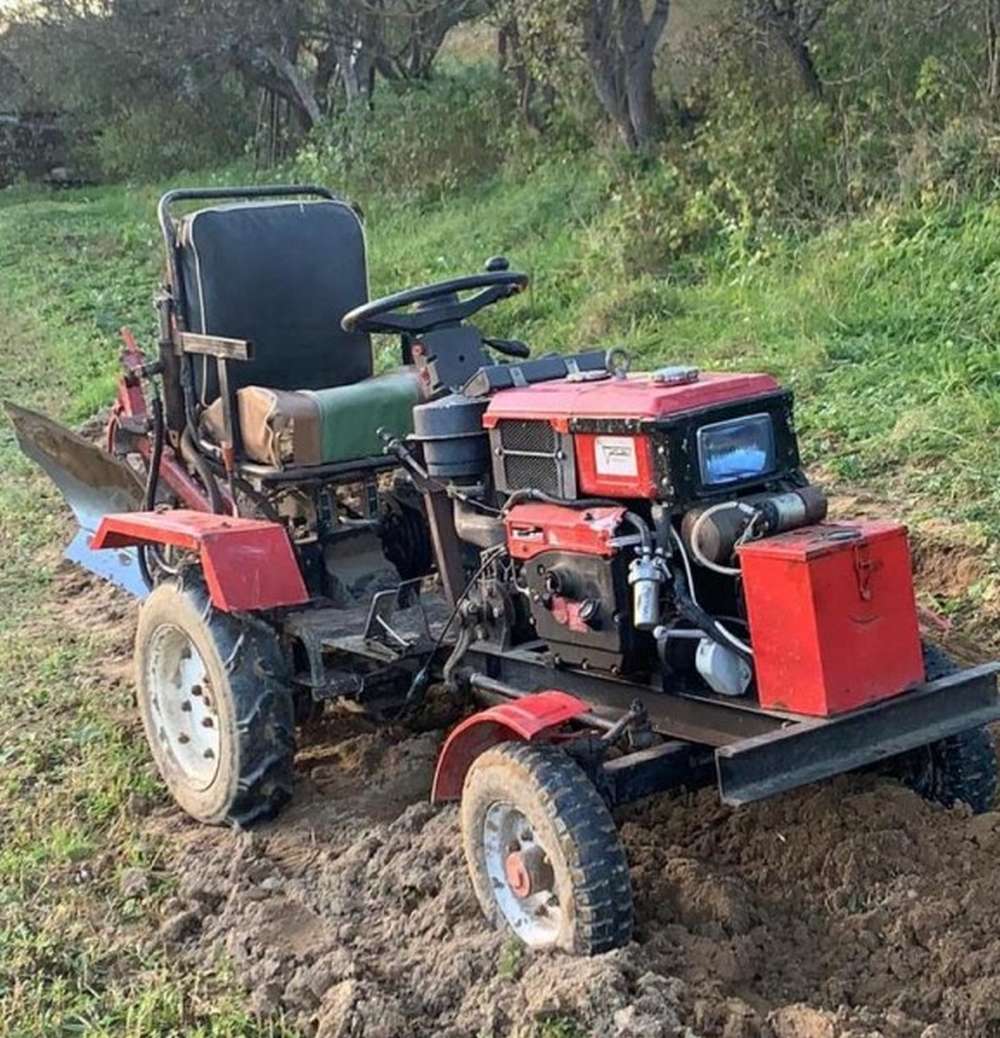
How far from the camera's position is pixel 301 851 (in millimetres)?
4172

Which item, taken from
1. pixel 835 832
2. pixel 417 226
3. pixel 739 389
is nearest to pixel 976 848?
pixel 835 832

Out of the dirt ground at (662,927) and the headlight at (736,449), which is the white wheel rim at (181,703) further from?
the headlight at (736,449)

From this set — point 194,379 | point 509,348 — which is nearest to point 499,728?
point 509,348

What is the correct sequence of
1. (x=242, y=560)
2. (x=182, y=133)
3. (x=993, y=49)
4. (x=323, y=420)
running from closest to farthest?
1. (x=242, y=560)
2. (x=323, y=420)
3. (x=993, y=49)
4. (x=182, y=133)

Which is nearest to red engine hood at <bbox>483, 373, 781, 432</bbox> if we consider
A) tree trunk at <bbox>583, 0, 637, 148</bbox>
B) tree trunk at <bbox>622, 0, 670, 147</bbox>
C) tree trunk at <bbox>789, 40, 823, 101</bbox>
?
tree trunk at <bbox>789, 40, 823, 101</bbox>

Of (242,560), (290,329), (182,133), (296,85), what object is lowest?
(242,560)

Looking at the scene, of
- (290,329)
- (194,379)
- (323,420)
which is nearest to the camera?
(323,420)

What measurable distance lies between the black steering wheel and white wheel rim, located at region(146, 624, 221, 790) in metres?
1.10

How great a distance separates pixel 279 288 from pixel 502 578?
5.86 ft

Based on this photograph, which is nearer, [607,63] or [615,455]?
[615,455]

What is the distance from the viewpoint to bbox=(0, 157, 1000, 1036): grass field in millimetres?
3770

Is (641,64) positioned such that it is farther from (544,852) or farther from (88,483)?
(544,852)

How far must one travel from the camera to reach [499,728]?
12.4 ft

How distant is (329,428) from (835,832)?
2.09 metres
